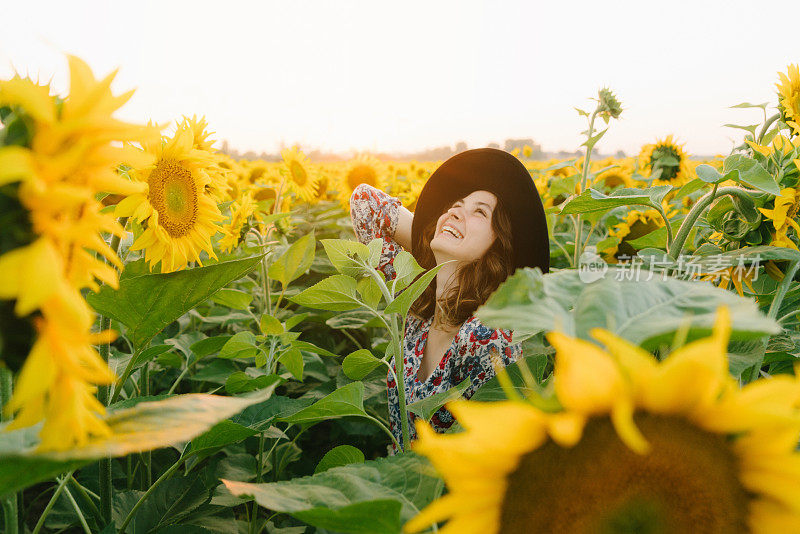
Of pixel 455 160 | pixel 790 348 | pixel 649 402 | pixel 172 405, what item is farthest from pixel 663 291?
pixel 455 160

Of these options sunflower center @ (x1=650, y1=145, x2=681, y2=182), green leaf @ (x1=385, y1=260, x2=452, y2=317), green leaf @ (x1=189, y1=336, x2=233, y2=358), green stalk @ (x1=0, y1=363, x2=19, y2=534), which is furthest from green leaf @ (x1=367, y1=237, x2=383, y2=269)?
sunflower center @ (x1=650, y1=145, x2=681, y2=182)

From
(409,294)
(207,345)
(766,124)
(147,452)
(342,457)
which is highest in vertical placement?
(766,124)

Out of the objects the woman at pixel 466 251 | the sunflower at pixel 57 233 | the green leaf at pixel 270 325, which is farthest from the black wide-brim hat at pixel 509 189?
the sunflower at pixel 57 233

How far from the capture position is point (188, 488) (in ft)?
3.64

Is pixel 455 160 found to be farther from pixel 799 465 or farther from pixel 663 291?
pixel 799 465

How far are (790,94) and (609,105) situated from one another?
37.9 inches

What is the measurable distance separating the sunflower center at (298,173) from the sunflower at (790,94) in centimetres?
317

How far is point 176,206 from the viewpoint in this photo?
132 centimetres

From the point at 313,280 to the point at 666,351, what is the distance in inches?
93.6

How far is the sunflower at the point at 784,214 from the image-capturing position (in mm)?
1025

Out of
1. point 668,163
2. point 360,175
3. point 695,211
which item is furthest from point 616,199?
point 360,175

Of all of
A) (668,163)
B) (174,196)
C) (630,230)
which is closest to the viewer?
(174,196)

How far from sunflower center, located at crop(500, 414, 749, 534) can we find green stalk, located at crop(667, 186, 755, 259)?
64cm

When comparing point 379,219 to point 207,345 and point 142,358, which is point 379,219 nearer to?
point 207,345
